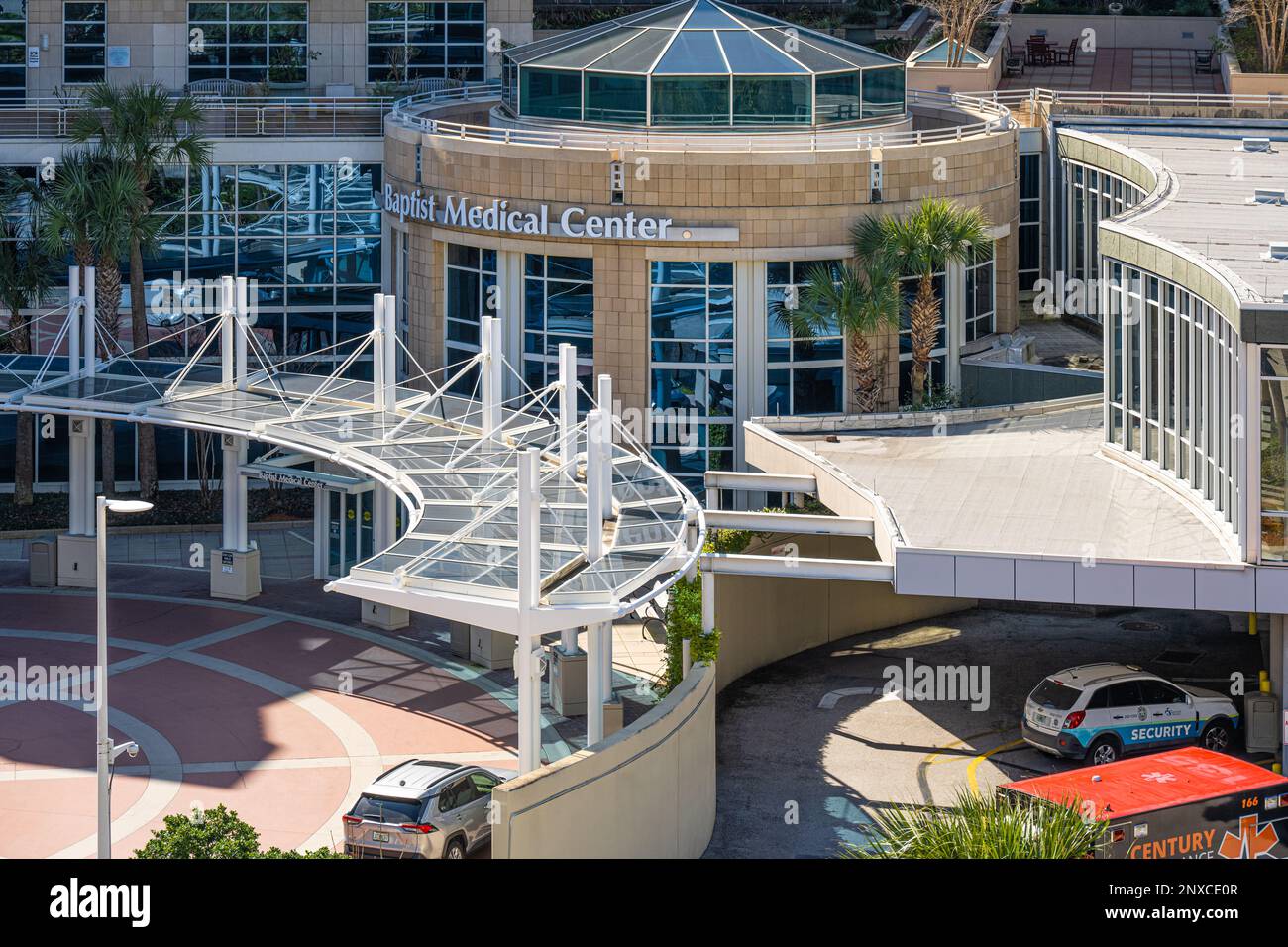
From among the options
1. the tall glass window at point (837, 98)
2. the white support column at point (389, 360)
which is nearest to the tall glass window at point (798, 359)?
the tall glass window at point (837, 98)

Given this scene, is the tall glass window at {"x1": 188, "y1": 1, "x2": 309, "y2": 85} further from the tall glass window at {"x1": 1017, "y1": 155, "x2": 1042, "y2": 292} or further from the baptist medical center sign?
the tall glass window at {"x1": 1017, "y1": 155, "x2": 1042, "y2": 292}

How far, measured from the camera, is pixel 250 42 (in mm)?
65688

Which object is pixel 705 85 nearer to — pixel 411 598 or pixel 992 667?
pixel 992 667

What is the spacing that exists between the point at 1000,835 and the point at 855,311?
872 inches

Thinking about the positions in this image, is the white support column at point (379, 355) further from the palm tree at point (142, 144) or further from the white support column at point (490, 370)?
the palm tree at point (142, 144)

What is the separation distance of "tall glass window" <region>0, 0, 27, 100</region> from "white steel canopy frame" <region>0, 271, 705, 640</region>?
11.1 m

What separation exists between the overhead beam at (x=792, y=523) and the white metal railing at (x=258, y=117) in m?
21.4

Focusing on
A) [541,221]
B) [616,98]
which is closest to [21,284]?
[541,221]

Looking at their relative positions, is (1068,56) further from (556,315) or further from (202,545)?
(202,545)

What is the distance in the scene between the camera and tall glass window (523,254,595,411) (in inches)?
2000

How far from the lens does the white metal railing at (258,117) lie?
189ft

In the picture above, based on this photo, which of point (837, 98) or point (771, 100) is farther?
point (837, 98)

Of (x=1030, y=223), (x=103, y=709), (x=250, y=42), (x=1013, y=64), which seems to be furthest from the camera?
(x=1013, y=64)

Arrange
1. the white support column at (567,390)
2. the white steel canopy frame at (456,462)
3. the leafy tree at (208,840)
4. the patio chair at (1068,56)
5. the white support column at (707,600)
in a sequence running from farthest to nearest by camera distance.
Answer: the patio chair at (1068,56), the white support column at (707,600), the white support column at (567,390), the white steel canopy frame at (456,462), the leafy tree at (208,840)
